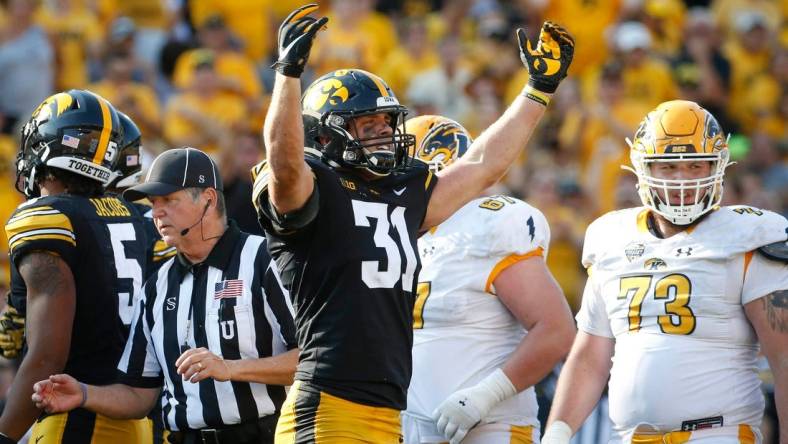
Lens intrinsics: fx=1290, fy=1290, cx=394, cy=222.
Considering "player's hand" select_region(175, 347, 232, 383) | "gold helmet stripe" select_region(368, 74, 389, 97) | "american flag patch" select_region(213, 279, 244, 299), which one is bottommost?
"player's hand" select_region(175, 347, 232, 383)

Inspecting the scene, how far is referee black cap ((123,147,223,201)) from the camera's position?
4.97m

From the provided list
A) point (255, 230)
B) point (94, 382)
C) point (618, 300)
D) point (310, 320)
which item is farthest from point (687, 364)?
point (255, 230)

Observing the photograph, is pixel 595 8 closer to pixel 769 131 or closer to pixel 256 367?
pixel 769 131

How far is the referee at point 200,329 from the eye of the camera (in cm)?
485

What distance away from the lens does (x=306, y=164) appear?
4215mm

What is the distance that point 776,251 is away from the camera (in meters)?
4.90

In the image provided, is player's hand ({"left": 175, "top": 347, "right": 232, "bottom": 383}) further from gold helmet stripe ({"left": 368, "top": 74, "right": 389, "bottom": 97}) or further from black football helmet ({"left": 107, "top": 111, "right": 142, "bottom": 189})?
black football helmet ({"left": 107, "top": 111, "right": 142, "bottom": 189})

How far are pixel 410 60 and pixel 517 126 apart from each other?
764 cm

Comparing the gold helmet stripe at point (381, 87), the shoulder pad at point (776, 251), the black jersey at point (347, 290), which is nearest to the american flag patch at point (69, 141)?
the black jersey at point (347, 290)

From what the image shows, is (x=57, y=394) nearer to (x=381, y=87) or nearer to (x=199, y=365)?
(x=199, y=365)

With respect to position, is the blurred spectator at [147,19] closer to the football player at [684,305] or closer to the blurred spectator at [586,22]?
the blurred spectator at [586,22]

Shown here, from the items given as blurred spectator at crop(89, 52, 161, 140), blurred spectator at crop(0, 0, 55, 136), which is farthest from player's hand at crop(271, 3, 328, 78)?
blurred spectator at crop(0, 0, 55, 136)

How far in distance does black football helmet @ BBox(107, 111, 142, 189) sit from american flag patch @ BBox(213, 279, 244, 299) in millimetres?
954

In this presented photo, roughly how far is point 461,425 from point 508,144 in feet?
3.99
